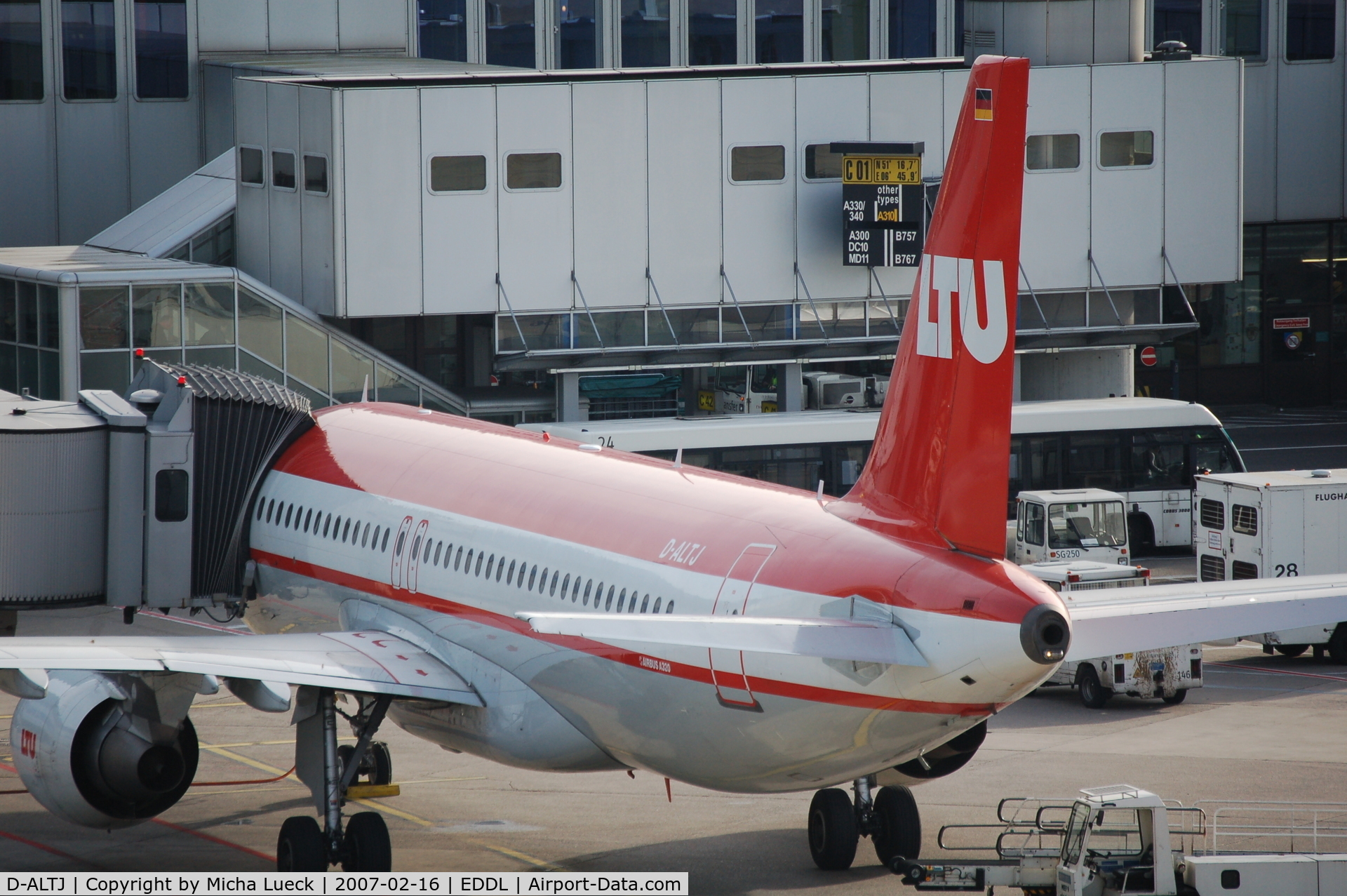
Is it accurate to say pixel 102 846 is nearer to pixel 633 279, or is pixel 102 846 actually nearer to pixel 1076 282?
pixel 633 279

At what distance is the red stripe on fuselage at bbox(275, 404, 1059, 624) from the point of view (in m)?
18.0

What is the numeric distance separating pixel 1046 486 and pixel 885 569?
31210mm

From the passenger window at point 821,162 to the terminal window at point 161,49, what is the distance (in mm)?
21798

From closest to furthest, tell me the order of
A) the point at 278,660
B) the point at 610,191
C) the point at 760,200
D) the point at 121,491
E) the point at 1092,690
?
the point at 278,660 → the point at 121,491 → the point at 1092,690 → the point at 610,191 → the point at 760,200

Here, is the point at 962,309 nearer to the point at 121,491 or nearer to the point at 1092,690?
the point at 121,491

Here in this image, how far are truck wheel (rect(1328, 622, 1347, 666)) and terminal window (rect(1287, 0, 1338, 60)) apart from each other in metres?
42.1

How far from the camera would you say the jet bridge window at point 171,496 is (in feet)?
85.5

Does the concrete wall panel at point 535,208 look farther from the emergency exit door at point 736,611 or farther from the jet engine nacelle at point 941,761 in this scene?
the emergency exit door at point 736,611

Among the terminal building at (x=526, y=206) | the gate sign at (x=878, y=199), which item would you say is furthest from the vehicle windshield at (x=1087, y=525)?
the gate sign at (x=878, y=199)

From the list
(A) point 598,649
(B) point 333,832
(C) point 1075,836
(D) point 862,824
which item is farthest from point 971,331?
(B) point 333,832

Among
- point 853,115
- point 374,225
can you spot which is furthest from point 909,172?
point 374,225

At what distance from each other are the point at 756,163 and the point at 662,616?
1347 inches

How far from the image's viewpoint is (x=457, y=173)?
4697cm

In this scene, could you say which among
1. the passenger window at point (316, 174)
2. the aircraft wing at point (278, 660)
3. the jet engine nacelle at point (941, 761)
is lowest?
the jet engine nacelle at point (941, 761)
